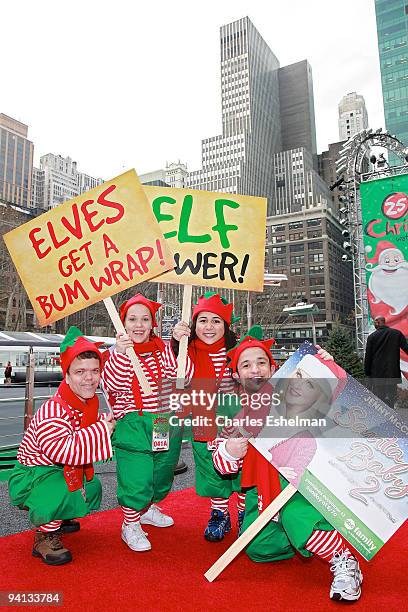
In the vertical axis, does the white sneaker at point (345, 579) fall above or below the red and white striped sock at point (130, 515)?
below

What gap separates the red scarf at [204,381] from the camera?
267 cm

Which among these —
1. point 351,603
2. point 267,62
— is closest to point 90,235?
point 351,603

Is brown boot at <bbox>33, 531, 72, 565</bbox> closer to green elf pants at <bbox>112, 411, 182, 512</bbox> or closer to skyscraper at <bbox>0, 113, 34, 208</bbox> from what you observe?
green elf pants at <bbox>112, 411, 182, 512</bbox>

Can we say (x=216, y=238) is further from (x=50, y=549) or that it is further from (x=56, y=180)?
(x=56, y=180)

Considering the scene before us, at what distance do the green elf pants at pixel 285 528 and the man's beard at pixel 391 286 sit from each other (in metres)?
9.11

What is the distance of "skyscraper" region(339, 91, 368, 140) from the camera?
436 ft

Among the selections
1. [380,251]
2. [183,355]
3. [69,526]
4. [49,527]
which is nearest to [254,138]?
[380,251]

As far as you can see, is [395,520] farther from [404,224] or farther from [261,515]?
[404,224]

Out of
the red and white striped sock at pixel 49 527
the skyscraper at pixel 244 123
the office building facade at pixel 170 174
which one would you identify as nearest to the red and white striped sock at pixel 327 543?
the red and white striped sock at pixel 49 527

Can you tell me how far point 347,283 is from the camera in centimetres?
7450

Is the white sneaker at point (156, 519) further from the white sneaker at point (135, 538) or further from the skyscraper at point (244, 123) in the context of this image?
the skyscraper at point (244, 123)

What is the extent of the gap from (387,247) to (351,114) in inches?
5493

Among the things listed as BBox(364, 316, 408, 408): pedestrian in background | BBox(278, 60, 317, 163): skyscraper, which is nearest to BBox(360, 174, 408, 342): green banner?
BBox(364, 316, 408, 408): pedestrian in background

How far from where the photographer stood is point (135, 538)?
2740mm
